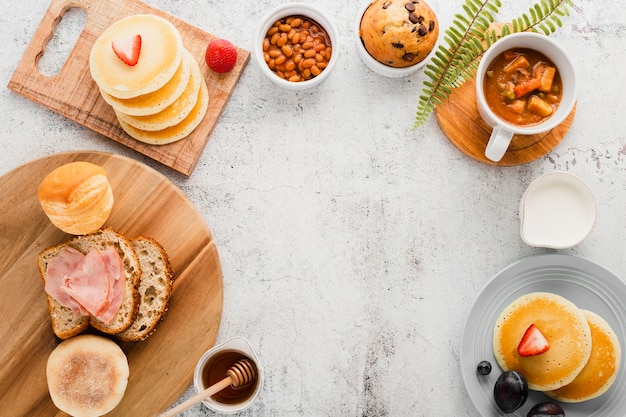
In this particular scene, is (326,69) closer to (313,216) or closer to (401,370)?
(313,216)

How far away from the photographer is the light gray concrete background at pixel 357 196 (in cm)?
213

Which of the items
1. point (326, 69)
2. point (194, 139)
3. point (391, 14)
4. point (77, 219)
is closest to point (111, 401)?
point (77, 219)

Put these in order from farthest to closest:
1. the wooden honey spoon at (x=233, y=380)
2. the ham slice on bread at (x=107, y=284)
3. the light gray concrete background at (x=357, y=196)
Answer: the light gray concrete background at (x=357, y=196)
the ham slice on bread at (x=107, y=284)
the wooden honey spoon at (x=233, y=380)

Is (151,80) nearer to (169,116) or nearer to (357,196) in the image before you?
(169,116)

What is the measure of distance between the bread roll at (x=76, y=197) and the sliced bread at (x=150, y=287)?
170 mm

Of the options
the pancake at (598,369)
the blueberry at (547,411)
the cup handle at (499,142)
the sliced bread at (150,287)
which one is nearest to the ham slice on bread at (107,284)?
the sliced bread at (150,287)

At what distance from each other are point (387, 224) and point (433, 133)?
367 mm

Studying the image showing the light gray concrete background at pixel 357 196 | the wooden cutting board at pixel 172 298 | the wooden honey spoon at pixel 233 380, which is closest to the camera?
the wooden honey spoon at pixel 233 380

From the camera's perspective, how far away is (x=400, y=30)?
1897 mm

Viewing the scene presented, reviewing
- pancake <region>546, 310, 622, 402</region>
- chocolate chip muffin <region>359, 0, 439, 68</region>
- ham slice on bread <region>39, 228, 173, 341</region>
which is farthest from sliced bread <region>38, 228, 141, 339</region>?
pancake <region>546, 310, 622, 402</region>

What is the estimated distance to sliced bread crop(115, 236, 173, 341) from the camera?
1.96 meters

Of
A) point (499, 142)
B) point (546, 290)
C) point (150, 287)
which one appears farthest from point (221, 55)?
point (546, 290)

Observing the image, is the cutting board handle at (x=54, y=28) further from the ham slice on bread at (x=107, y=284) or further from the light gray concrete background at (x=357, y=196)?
the ham slice on bread at (x=107, y=284)

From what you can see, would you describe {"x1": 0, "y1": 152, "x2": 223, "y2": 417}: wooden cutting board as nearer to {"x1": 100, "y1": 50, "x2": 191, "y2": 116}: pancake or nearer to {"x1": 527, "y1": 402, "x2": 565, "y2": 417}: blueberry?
{"x1": 100, "y1": 50, "x2": 191, "y2": 116}: pancake
